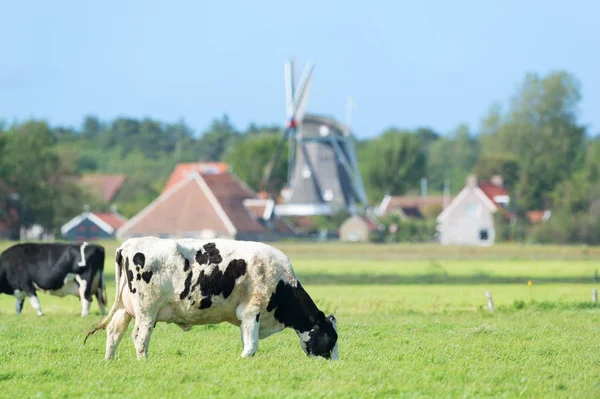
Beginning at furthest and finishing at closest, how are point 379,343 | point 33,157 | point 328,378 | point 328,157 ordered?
point 328,157 → point 33,157 → point 379,343 → point 328,378

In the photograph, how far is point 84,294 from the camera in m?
30.5

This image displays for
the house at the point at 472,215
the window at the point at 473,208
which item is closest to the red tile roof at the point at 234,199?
the house at the point at 472,215

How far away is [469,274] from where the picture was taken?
57344mm

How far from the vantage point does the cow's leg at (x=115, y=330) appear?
61.5 ft

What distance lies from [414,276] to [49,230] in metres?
61.4

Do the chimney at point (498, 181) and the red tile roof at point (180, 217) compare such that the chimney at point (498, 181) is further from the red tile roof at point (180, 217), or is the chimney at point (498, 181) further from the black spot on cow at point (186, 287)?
the black spot on cow at point (186, 287)

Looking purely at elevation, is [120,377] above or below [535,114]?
below

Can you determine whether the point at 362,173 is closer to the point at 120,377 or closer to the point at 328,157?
the point at 328,157

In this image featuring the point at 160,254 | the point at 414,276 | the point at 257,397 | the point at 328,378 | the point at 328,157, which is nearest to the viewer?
the point at 257,397

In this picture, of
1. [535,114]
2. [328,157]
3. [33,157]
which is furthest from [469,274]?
[535,114]

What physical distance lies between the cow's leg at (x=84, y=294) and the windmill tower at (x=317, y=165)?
10347 cm

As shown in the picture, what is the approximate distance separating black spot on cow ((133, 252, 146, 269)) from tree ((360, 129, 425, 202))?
146 meters

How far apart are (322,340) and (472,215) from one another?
10831cm

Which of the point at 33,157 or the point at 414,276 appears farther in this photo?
the point at 33,157
